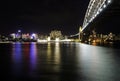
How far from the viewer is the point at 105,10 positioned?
48.3 meters

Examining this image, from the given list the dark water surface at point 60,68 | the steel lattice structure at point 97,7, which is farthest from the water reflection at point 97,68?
the steel lattice structure at point 97,7

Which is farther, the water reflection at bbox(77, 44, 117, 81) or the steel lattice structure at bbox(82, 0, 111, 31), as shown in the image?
the steel lattice structure at bbox(82, 0, 111, 31)

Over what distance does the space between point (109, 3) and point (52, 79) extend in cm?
3364

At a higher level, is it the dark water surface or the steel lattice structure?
the steel lattice structure

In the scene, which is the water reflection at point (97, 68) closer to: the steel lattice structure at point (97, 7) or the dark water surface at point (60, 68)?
the dark water surface at point (60, 68)

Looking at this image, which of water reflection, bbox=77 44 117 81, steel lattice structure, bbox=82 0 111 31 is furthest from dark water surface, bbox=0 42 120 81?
steel lattice structure, bbox=82 0 111 31

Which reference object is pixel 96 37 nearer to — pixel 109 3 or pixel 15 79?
pixel 109 3

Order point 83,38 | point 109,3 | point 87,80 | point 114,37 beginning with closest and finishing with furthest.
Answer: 1. point 87,80
2. point 109,3
3. point 114,37
4. point 83,38

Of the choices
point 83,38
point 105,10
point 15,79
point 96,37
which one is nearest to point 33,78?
point 15,79

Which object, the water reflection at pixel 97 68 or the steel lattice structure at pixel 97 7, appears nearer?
the water reflection at pixel 97 68

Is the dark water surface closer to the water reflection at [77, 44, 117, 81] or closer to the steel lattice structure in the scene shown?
the water reflection at [77, 44, 117, 81]

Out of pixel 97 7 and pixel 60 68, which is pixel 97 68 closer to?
pixel 60 68

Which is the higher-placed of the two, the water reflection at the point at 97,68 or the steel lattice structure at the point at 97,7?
the steel lattice structure at the point at 97,7

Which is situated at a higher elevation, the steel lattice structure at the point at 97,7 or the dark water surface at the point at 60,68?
the steel lattice structure at the point at 97,7
